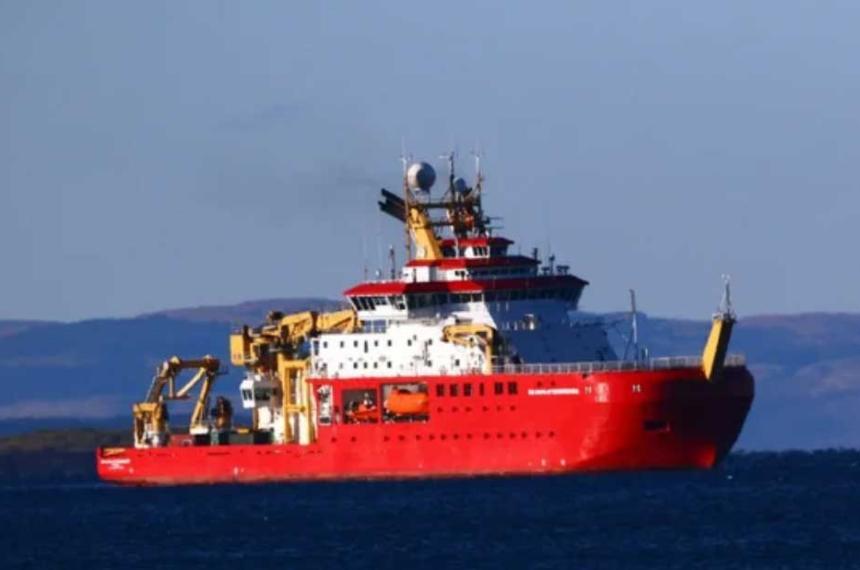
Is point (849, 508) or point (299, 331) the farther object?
point (299, 331)

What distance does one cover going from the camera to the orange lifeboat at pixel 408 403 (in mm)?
108188

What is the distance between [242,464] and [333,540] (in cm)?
2636

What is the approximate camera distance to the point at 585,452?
10569cm

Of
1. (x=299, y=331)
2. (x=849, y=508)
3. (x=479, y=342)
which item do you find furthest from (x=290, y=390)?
(x=849, y=508)

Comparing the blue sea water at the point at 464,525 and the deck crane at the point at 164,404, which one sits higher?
the deck crane at the point at 164,404

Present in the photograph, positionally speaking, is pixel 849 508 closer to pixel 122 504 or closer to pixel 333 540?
pixel 333 540

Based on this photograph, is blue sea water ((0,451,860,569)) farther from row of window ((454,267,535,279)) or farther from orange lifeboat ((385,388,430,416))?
row of window ((454,267,535,279))

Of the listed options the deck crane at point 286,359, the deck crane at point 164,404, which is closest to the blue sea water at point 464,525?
the deck crane at point 286,359

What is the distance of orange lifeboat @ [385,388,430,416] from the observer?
108 meters

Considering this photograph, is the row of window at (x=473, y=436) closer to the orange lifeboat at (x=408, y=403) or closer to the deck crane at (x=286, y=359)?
the orange lifeboat at (x=408, y=403)

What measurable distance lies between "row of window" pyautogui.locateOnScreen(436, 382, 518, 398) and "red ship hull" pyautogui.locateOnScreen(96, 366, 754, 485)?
0.10 metres

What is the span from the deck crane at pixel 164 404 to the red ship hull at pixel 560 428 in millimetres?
9952

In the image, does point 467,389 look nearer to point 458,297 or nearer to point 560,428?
point 560,428

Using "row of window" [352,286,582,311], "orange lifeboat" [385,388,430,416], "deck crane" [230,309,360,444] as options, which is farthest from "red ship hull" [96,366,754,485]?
"deck crane" [230,309,360,444]
